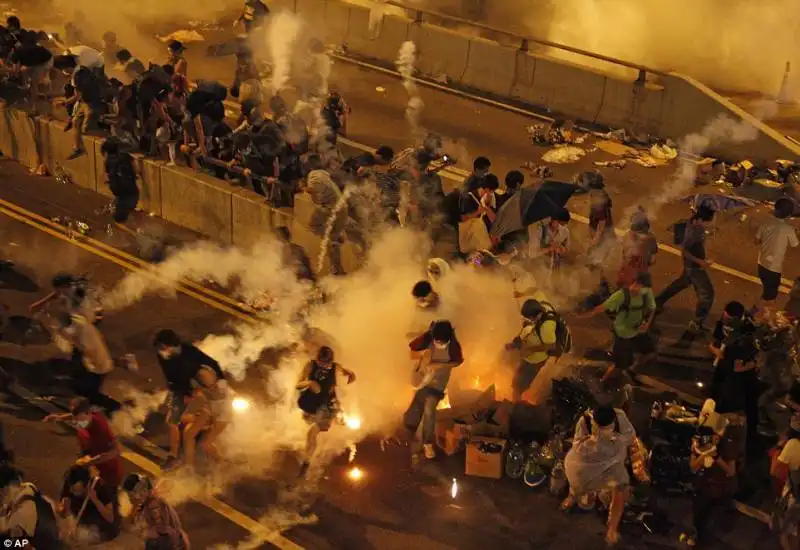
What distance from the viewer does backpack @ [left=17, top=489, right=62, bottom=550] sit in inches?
355

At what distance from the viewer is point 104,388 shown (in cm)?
1206

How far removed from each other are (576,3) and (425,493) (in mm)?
16879

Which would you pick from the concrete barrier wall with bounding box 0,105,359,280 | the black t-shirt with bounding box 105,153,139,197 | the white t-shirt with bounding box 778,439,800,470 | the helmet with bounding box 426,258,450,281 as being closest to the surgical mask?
the helmet with bounding box 426,258,450,281

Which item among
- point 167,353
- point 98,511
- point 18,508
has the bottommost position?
point 98,511

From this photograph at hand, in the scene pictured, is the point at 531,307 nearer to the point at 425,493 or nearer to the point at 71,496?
the point at 425,493

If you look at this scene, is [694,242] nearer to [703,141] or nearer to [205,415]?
[205,415]

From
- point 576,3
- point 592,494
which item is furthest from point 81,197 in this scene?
point 576,3

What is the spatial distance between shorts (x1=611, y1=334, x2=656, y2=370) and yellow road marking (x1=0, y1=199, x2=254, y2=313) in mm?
4282

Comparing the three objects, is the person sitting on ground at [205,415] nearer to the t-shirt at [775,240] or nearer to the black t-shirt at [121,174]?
the black t-shirt at [121,174]

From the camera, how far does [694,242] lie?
12.8 meters

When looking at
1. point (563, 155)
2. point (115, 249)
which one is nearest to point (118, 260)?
point (115, 249)

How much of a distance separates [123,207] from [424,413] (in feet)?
22.5

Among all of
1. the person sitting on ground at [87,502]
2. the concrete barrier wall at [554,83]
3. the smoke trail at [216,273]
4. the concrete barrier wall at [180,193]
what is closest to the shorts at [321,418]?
the person sitting on ground at [87,502]

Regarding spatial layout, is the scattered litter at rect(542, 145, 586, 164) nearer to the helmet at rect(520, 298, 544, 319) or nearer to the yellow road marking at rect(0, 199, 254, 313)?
the yellow road marking at rect(0, 199, 254, 313)
